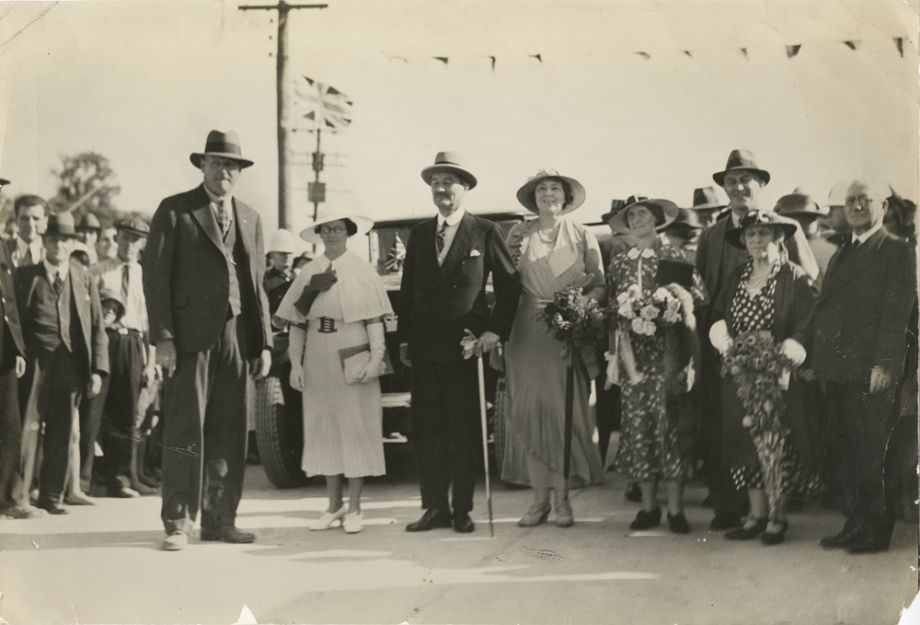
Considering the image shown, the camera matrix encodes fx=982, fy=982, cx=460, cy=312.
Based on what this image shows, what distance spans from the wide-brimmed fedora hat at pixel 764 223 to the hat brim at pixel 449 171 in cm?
161

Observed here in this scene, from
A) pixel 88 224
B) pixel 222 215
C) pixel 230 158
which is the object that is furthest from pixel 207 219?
pixel 88 224

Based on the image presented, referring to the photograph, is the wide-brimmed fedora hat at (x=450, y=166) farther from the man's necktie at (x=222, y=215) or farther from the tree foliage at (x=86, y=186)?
the tree foliage at (x=86, y=186)

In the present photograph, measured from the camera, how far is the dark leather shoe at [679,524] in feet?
18.6

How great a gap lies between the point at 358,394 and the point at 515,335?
3.35ft

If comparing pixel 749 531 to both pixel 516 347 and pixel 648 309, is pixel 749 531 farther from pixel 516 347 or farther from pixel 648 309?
pixel 516 347

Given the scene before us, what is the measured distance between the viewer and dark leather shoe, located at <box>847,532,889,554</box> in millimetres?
5566

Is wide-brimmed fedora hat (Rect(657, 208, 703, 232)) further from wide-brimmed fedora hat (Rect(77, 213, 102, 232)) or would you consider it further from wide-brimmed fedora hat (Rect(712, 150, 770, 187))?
wide-brimmed fedora hat (Rect(77, 213, 102, 232))

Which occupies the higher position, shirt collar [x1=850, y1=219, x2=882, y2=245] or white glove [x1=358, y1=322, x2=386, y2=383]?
shirt collar [x1=850, y1=219, x2=882, y2=245]

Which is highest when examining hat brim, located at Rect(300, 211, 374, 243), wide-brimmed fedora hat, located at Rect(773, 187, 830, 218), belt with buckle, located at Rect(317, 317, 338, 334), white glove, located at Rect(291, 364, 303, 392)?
wide-brimmed fedora hat, located at Rect(773, 187, 830, 218)

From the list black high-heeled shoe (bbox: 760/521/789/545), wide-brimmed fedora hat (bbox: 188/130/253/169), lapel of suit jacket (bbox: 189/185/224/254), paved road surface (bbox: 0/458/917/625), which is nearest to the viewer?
paved road surface (bbox: 0/458/917/625)

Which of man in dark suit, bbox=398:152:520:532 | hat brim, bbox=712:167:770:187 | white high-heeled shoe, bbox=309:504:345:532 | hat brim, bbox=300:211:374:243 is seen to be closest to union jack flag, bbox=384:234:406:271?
hat brim, bbox=300:211:374:243

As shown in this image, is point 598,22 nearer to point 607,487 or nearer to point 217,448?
point 607,487

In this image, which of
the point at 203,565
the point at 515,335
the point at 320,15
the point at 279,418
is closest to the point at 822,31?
the point at 515,335

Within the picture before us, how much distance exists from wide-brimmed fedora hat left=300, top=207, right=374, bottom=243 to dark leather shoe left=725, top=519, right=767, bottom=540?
2.82 meters
